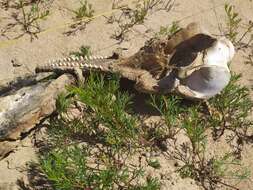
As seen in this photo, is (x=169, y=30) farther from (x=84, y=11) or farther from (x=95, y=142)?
(x=95, y=142)

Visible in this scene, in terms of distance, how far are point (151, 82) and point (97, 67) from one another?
1.44 feet

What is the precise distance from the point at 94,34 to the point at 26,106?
1167 millimetres

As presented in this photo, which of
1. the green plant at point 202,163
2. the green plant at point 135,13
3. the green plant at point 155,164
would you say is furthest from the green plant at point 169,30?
the green plant at point 155,164

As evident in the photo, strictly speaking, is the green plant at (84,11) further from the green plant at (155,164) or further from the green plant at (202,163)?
the green plant at (155,164)

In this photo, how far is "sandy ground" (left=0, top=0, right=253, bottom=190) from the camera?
4.49 meters

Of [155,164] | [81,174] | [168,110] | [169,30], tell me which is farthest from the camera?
[169,30]

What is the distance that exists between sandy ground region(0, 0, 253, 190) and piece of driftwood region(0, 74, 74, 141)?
1.72 feet

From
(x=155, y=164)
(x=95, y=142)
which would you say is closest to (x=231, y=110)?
(x=155, y=164)

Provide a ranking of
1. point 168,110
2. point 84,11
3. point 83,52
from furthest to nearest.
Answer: point 84,11
point 83,52
point 168,110

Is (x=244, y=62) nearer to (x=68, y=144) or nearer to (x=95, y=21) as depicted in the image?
(x=95, y=21)

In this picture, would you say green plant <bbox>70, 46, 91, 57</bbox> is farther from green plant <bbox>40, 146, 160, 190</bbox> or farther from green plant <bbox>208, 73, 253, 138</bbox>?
green plant <bbox>208, 73, 253, 138</bbox>

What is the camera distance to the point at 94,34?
15.4 ft

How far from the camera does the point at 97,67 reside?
13.4ft

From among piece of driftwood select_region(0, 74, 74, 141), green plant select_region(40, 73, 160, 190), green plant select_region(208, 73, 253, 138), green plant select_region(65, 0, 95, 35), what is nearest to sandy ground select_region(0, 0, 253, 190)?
green plant select_region(65, 0, 95, 35)
